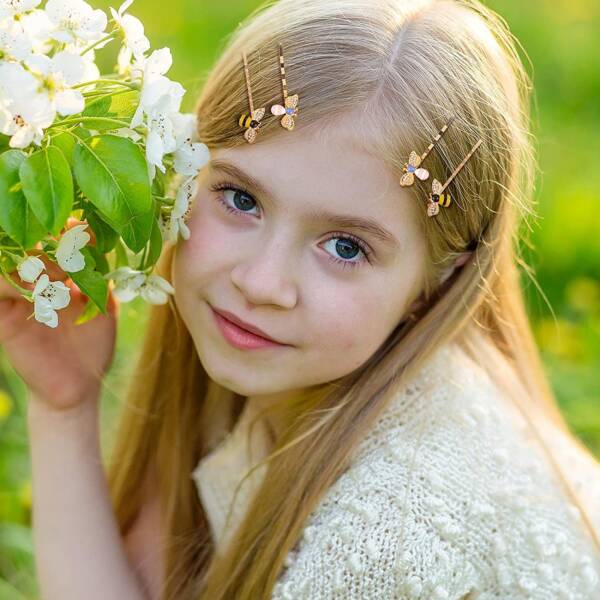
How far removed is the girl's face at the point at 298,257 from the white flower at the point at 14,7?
0.44 m

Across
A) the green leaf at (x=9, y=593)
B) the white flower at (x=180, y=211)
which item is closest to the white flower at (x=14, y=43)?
the white flower at (x=180, y=211)

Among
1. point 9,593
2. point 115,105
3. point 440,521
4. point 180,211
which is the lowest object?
point 9,593

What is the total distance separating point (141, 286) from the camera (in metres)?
1.59

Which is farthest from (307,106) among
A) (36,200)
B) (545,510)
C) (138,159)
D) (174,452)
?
(174,452)

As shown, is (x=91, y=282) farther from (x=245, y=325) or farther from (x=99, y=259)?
(x=245, y=325)

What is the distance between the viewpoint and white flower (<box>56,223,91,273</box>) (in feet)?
4.43

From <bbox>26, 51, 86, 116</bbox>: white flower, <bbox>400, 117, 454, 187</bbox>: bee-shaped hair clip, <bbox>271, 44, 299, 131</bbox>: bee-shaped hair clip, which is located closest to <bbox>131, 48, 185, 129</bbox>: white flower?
<bbox>26, 51, 86, 116</bbox>: white flower

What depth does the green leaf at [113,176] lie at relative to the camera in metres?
1.25

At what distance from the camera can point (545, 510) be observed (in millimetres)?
1732

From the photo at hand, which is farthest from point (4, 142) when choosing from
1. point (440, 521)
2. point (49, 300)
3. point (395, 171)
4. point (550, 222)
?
point (550, 222)

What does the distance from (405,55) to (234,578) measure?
3.24 ft

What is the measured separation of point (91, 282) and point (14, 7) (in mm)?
396

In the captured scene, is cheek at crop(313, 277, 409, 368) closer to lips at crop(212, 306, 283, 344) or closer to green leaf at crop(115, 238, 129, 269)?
lips at crop(212, 306, 283, 344)

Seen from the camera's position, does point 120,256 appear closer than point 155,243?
No
